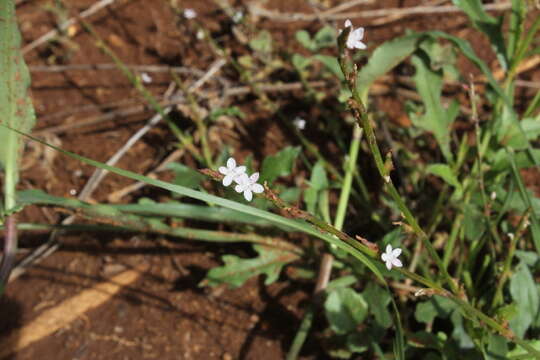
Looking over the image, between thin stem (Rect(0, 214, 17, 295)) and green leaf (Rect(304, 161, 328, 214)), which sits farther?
green leaf (Rect(304, 161, 328, 214))

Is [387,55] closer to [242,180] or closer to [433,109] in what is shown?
[433,109]

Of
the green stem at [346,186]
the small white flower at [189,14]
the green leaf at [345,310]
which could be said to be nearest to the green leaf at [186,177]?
the green stem at [346,186]

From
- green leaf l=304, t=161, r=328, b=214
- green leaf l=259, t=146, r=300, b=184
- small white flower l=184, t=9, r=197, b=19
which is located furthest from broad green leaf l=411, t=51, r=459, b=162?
small white flower l=184, t=9, r=197, b=19

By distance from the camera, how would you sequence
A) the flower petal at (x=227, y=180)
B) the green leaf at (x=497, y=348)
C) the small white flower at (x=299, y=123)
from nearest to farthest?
1. the flower petal at (x=227, y=180)
2. the green leaf at (x=497, y=348)
3. the small white flower at (x=299, y=123)

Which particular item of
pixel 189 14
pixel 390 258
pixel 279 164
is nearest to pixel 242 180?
pixel 390 258

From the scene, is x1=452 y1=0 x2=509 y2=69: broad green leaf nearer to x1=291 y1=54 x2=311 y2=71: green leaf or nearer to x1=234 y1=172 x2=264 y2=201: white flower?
x1=291 y1=54 x2=311 y2=71: green leaf

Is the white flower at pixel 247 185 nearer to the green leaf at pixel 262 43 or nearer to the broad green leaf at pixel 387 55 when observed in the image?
the broad green leaf at pixel 387 55

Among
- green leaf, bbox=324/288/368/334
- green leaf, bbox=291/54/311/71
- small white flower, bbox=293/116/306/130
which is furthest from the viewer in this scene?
green leaf, bbox=291/54/311/71
